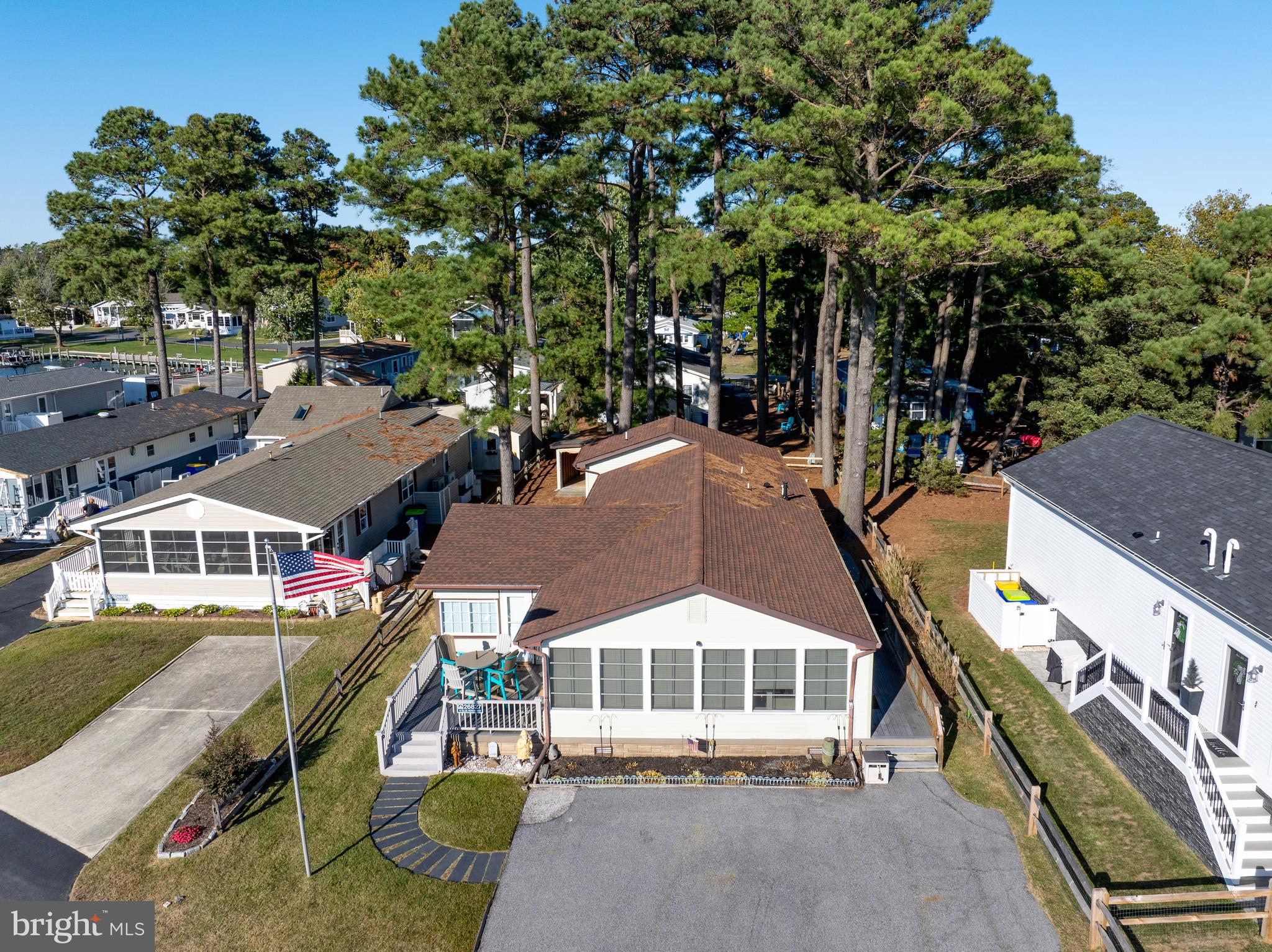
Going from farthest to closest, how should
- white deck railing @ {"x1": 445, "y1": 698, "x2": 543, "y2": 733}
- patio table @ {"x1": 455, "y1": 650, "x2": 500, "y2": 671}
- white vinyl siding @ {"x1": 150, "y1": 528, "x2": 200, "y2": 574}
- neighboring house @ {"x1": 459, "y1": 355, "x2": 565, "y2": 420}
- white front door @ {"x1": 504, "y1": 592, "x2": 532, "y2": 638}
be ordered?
1. neighboring house @ {"x1": 459, "y1": 355, "x2": 565, "y2": 420}
2. white vinyl siding @ {"x1": 150, "y1": 528, "x2": 200, "y2": 574}
3. white front door @ {"x1": 504, "y1": 592, "x2": 532, "y2": 638}
4. patio table @ {"x1": 455, "y1": 650, "x2": 500, "y2": 671}
5. white deck railing @ {"x1": 445, "y1": 698, "x2": 543, "y2": 733}

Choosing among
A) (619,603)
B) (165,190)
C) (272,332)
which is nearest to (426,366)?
(619,603)

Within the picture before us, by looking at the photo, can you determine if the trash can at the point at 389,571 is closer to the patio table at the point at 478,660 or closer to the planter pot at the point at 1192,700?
the patio table at the point at 478,660

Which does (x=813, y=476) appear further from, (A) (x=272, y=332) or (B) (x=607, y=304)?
(A) (x=272, y=332)

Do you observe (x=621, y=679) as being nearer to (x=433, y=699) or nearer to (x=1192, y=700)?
(x=433, y=699)

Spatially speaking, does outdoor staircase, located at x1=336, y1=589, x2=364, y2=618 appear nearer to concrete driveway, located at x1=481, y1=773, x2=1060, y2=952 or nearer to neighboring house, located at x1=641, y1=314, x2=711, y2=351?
concrete driveway, located at x1=481, y1=773, x2=1060, y2=952

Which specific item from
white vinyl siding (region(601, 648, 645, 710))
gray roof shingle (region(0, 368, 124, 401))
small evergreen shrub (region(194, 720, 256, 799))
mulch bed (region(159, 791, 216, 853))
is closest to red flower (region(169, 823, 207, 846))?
mulch bed (region(159, 791, 216, 853))

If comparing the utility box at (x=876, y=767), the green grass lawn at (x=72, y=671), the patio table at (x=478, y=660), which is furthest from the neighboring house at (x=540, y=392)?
the utility box at (x=876, y=767)
